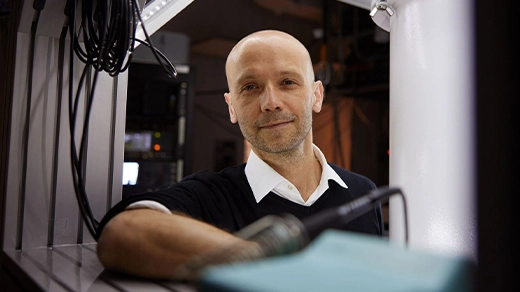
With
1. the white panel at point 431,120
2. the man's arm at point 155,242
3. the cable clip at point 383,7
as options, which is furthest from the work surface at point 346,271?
the cable clip at point 383,7

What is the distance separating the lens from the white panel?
0.46 meters

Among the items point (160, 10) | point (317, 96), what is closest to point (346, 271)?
point (160, 10)

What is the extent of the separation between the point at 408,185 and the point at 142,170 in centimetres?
182

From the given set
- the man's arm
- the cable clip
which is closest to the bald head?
the cable clip

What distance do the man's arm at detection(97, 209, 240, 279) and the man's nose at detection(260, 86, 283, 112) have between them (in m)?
0.47

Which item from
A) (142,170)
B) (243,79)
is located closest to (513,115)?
(243,79)

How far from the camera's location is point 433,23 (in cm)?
55

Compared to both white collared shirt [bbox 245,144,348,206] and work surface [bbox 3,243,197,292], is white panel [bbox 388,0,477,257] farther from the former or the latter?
white collared shirt [bbox 245,144,348,206]

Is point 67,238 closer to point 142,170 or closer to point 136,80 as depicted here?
point 142,170

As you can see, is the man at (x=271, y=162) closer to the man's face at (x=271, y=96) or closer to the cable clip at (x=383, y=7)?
the man's face at (x=271, y=96)

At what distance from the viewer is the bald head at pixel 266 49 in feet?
3.68

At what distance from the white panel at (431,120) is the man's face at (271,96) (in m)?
0.46

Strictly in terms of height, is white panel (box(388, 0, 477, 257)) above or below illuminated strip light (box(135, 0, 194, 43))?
below

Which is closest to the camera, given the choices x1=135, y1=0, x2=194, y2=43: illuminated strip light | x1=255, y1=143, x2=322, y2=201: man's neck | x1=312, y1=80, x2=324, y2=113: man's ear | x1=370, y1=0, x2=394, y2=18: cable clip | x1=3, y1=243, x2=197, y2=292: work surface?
x1=3, y1=243, x2=197, y2=292: work surface
